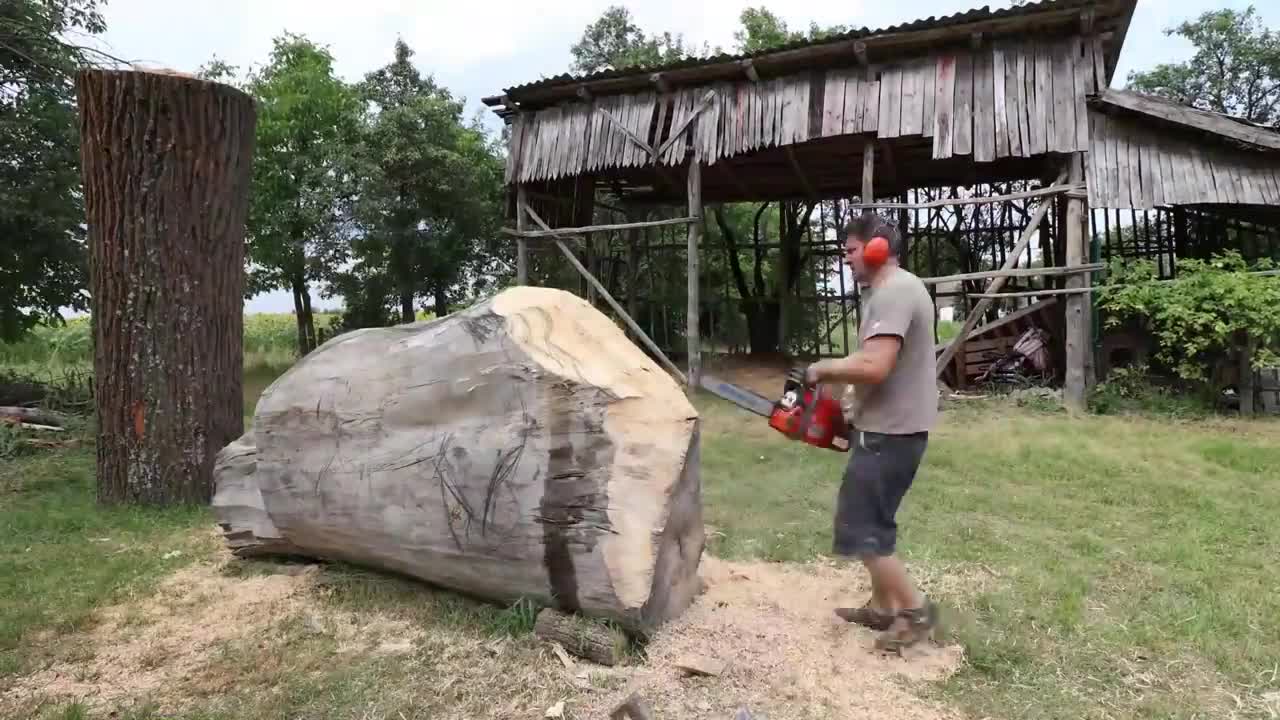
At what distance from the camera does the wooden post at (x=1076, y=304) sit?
898 cm

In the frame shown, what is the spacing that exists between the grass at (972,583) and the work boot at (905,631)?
197 mm

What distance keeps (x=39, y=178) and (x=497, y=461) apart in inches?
336

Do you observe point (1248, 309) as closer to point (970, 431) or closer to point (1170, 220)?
point (970, 431)

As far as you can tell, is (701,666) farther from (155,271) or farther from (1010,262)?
(1010,262)

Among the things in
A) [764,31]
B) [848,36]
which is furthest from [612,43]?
[848,36]

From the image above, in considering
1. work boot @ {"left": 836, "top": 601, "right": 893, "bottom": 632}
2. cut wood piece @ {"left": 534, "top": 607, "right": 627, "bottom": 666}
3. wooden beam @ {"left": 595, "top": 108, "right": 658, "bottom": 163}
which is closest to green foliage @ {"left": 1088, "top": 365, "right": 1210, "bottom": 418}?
wooden beam @ {"left": 595, "top": 108, "right": 658, "bottom": 163}

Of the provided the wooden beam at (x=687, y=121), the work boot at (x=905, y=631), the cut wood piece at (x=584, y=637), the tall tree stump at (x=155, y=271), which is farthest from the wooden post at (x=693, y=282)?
the cut wood piece at (x=584, y=637)

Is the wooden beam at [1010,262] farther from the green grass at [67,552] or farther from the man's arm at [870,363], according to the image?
the green grass at [67,552]

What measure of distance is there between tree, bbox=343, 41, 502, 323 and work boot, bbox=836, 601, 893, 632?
1342cm

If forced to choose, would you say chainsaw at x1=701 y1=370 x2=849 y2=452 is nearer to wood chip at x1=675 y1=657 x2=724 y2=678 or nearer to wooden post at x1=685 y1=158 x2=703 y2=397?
wood chip at x1=675 y1=657 x2=724 y2=678

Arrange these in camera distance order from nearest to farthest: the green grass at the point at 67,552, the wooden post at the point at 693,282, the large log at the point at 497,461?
1. the large log at the point at 497,461
2. the green grass at the point at 67,552
3. the wooden post at the point at 693,282

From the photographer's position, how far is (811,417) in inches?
127

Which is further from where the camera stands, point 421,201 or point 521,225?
point 421,201

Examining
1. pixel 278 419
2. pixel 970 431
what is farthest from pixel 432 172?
pixel 278 419
